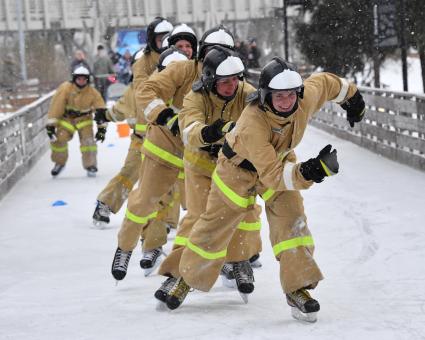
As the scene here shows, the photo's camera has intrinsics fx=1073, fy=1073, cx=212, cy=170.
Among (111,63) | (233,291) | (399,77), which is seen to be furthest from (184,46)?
(399,77)

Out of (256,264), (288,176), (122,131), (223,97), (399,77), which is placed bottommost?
(399,77)

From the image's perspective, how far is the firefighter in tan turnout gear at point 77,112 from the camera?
15398 mm

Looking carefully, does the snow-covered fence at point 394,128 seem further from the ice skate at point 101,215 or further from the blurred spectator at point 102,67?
the blurred spectator at point 102,67

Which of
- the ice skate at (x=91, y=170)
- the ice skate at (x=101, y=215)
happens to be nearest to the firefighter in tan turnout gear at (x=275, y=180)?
the ice skate at (x=101, y=215)

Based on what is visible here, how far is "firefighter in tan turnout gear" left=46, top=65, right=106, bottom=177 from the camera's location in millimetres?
15398

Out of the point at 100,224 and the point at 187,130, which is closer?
the point at 187,130

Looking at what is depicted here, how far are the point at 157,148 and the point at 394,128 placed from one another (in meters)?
7.82

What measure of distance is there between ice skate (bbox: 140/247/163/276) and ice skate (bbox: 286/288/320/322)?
7.07 feet

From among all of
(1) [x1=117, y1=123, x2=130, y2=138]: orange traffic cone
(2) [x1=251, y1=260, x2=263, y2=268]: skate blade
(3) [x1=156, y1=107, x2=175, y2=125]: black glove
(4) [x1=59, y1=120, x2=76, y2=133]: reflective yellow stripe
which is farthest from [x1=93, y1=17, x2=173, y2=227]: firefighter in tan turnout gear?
(1) [x1=117, y1=123, x2=130, y2=138]: orange traffic cone

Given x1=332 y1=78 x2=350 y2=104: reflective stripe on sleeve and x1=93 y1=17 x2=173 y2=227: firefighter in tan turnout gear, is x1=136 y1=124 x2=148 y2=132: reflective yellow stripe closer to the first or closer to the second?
x1=93 y1=17 x2=173 y2=227: firefighter in tan turnout gear

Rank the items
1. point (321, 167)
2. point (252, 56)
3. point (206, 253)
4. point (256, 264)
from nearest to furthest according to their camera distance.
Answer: point (321, 167) → point (206, 253) → point (256, 264) → point (252, 56)

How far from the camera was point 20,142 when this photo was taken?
1647 cm

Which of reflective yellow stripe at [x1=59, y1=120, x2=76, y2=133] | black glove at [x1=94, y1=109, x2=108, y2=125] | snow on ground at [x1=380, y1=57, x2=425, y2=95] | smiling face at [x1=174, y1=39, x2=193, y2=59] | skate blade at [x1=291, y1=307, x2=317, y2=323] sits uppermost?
smiling face at [x1=174, y1=39, x2=193, y2=59]

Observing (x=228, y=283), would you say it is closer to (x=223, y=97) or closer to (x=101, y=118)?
(x=223, y=97)
